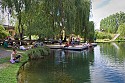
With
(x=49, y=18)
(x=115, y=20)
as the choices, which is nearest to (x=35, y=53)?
(x=49, y=18)

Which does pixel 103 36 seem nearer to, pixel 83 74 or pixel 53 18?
pixel 53 18

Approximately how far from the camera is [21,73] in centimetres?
1784

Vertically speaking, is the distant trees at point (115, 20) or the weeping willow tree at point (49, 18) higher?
the distant trees at point (115, 20)

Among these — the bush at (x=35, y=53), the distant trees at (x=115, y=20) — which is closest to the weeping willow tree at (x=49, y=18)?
the bush at (x=35, y=53)

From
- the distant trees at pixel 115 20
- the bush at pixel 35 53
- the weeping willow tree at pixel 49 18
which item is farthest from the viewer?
the distant trees at pixel 115 20

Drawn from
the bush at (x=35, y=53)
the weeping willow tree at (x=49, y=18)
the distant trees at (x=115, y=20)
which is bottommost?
the bush at (x=35, y=53)

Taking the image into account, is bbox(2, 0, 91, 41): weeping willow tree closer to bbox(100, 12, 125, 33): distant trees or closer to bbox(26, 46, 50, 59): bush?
bbox(26, 46, 50, 59): bush

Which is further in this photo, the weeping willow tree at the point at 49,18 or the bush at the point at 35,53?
the weeping willow tree at the point at 49,18

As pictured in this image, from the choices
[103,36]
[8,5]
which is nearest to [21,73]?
[8,5]

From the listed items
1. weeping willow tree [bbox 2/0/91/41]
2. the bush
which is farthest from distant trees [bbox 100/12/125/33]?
the bush

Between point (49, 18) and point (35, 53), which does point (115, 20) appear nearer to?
point (49, 18)

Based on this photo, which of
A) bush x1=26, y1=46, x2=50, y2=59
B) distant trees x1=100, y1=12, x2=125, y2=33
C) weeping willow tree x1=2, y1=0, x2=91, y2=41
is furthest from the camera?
distant trees x1=100, y1=12, x2=125, y2=33

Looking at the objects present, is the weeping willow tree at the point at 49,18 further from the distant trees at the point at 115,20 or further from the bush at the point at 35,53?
the distant trees at the point at 115,20

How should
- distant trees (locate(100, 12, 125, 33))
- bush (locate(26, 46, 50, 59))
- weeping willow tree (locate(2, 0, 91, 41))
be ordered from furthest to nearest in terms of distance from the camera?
distant trees (locate(100, 12, 125, 33)) < weeping willow tree (locate(2, 0, 91, 41)) < bush (locate(26, 46, 50, 59))
